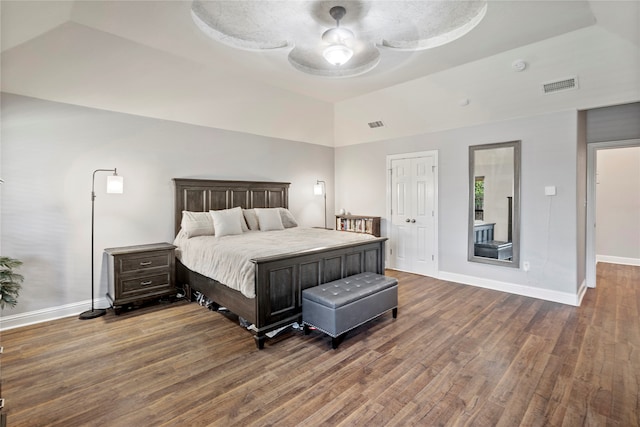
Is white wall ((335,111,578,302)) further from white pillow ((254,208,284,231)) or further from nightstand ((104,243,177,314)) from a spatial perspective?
nightstand ((104,243,177,314))

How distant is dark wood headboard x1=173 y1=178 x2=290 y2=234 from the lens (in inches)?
176

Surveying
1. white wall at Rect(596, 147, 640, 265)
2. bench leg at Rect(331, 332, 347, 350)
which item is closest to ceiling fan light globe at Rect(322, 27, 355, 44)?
bench leg at Rect(331, 332, 347, 350)

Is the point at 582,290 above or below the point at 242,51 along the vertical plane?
below

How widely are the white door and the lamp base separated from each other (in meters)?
4.60

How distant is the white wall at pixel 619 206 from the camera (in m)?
5.91

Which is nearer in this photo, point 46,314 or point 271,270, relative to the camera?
point 271,270

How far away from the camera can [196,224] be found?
4180 millimetres

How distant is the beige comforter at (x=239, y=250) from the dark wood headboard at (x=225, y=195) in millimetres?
533

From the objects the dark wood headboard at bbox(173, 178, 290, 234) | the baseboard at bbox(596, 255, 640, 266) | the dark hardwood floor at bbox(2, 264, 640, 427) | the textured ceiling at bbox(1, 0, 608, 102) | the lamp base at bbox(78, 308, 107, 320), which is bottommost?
the dark hardwood floor at bbox(2, 264, 640, 427)

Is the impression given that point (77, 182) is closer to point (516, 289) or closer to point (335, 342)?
point (335, 342)

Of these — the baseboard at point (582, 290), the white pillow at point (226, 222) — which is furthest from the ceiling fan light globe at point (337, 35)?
the baseboard at point (582, 290)

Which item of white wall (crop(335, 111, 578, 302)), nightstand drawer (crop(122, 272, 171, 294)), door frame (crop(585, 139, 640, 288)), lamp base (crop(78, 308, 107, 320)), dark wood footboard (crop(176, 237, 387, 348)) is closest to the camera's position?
dark wood footboard (crop(176, 237, 387, 348))

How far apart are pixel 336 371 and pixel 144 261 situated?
8.99 feet

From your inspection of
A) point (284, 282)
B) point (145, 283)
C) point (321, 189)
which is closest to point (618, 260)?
point (321, 189)
